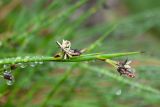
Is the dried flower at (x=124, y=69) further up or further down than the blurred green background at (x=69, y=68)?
further down

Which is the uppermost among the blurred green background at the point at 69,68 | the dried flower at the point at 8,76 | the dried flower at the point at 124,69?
the blurred green background at the point at 69,68

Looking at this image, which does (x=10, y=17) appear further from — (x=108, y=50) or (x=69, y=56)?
(x=69, y=56)

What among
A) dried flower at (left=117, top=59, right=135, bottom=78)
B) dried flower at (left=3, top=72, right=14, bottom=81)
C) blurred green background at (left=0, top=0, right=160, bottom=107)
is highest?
blurred green background at (left=0, top=0, right=160, bottom=107)

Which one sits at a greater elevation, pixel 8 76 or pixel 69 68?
pixel 69 68

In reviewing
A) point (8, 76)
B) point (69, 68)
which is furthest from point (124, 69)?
point (69, 68)

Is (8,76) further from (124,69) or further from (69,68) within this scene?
(69,68)

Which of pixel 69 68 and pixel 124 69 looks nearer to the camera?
pixel 124 69

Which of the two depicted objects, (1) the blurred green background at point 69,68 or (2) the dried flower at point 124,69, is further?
(1) the blurred green background at point 69,68

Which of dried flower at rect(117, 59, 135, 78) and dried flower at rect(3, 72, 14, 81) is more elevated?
dried flower at rect(3, 72, 14, 81)

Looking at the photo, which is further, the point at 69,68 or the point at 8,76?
the point at 69,68
